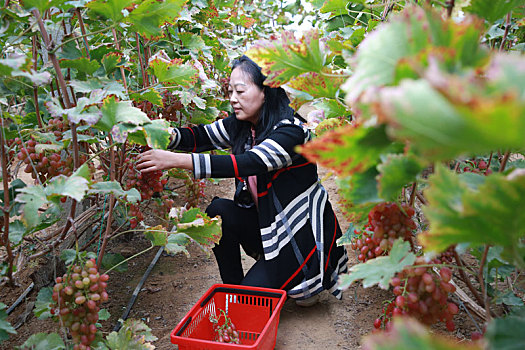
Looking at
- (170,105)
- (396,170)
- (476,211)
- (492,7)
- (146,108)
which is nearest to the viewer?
(476,211)

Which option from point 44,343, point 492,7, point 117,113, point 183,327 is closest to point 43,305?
point 44,343

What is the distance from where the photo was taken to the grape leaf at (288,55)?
0.99 metres

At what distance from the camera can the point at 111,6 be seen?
1339 millimetres

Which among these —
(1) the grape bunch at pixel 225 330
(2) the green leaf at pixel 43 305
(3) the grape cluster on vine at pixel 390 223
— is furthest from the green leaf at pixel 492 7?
(1) the grape bunch at pixel 225 330

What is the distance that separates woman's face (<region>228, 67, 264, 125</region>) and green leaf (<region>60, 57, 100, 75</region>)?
0.66 metres

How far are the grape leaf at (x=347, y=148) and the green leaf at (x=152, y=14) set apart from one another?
39.1 inches

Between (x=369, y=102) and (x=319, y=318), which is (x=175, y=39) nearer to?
(x=319, y=318)

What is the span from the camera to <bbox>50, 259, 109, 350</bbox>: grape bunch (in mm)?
1227

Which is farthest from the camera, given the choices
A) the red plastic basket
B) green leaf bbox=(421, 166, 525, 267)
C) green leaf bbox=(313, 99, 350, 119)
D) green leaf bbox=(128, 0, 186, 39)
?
the red plastic basket

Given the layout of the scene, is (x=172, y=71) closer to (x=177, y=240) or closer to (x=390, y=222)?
(x=177, y=240)

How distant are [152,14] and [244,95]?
652mm

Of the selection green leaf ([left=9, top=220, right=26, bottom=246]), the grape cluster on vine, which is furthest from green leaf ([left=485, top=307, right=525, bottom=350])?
green leaf ([left=9, top=220, right=26, bottom=246])

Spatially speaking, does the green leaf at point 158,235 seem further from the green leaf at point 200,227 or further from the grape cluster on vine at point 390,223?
the grape cluster on vine at point 390,223

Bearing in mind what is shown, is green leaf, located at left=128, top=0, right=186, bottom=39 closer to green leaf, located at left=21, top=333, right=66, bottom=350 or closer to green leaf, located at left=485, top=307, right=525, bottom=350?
green leaf, located at left=21, top=333, right=66, bottom=350
